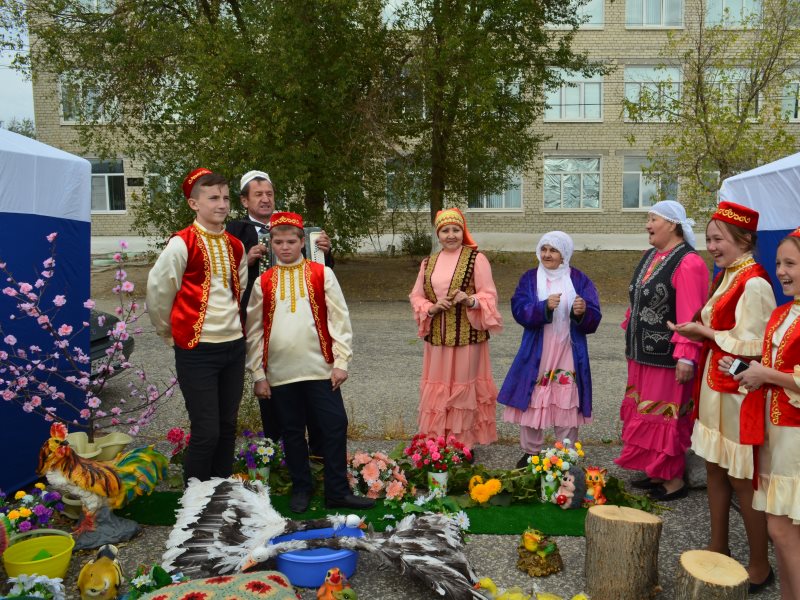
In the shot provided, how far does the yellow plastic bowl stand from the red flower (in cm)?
117

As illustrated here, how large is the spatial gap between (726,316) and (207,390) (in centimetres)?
277

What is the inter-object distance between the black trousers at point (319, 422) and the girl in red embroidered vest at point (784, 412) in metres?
2.23

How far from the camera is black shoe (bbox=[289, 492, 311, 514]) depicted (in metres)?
4.18

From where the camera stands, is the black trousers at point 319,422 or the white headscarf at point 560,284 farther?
the white headscarf at point 560,284

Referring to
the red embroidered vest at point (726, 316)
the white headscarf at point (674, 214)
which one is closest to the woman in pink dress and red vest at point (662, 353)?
the white headscarf at point (674, 214)

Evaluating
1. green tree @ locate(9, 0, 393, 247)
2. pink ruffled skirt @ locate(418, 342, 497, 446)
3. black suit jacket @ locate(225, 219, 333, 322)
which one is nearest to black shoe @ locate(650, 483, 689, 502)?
pink ruffled skirt @ locate(418, 342, 497, 446)

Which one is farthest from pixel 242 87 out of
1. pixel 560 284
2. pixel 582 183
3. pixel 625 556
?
pixel 582 183

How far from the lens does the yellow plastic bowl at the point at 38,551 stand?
3303 mm

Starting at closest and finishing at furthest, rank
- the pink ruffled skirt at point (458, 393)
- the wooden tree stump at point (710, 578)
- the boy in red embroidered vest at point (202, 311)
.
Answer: the wooden tree stump at point (710, 578), the boy in red embroidered vest at point (202, 311), the pink ruffled skirt at point (458, 393)

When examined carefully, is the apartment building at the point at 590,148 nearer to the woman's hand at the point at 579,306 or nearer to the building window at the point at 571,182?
the building window at the point at 571,182

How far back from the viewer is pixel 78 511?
4012 mm

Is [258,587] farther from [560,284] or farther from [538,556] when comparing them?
[560,284]

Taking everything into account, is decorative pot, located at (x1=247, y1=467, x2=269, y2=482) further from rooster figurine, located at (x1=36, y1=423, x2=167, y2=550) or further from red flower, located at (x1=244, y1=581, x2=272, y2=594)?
red flower, located at (x1=244, y1=581, x2=272, y2=594)

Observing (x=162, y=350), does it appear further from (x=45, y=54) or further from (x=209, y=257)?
(x=45, y=54)
